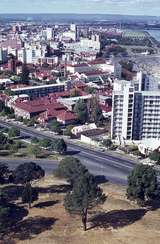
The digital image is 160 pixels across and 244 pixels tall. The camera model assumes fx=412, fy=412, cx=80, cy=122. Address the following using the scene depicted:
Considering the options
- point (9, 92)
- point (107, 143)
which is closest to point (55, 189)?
point (107, 143)

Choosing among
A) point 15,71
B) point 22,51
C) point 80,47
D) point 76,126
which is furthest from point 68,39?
point 76,126

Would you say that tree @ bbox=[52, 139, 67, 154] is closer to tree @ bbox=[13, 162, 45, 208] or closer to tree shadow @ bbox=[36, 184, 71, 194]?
tree shadow @ bbox=[36, 184, 71, 194]

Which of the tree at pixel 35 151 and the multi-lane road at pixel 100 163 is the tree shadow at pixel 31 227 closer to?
the multi-lane road at pixel 100 163

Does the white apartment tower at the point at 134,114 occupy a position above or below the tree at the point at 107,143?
above

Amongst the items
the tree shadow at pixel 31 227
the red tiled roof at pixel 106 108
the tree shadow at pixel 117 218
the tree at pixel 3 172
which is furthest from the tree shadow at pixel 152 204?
the red tiled roof at pixel 106 108

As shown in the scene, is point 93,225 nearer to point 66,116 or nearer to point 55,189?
point 55,189

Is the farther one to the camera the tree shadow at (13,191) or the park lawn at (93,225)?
the tree shadow at (13,191)
